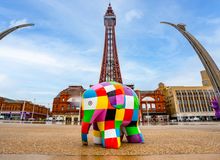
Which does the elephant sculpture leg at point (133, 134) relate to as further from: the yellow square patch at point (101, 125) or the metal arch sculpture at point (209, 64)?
the metal arch sculpture at point (209, 64)

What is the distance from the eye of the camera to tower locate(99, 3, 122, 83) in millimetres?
53719

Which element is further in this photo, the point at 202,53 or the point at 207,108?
the point at 207,108

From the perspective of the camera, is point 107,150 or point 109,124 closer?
point 107,150

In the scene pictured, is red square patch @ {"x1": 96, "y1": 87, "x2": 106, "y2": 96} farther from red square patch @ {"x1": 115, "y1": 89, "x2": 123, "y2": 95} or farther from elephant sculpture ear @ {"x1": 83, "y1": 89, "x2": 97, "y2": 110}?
red square patch @ {"x1": 115, "y1": 89, "x2": 123, "y2": 95}

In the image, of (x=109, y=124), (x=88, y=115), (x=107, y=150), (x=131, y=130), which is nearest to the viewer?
(x=107, y=150)

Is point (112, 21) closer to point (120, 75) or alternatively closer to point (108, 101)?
point (120, 75)

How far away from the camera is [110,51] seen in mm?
57719

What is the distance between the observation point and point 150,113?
5259 cm

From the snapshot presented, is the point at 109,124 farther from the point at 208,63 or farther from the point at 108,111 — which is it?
the point at 208,63

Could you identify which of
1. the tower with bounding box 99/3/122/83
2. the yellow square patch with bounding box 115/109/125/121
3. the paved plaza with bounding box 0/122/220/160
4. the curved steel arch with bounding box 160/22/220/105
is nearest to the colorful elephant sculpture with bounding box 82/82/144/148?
the yellow square patch with bounding box 115/109/125/121

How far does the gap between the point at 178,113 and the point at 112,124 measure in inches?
2085

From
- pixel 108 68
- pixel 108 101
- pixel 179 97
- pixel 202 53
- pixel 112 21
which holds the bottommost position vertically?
pixel 108 101

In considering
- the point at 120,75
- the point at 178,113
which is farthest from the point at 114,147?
the point at 178,113

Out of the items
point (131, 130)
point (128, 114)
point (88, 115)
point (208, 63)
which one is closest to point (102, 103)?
point (88, 115)
